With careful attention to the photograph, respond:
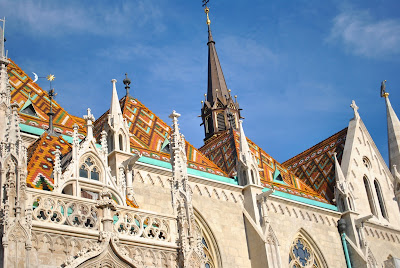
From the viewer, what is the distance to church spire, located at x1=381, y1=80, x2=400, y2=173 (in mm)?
23812

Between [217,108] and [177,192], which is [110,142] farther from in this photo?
[217,108]

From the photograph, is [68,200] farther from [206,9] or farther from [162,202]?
[206,9]

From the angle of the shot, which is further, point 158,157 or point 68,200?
point 158,157

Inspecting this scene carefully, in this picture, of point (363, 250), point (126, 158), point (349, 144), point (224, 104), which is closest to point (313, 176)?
point (349, 144)

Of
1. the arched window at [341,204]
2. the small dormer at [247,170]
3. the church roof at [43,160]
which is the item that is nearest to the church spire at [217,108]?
the arched window at [341,204]

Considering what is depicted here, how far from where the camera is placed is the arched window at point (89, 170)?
11312mm

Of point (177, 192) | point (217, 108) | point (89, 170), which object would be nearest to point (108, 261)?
point (177, 192)

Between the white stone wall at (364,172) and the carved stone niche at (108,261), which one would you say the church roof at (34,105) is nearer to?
the carved stone niche at (108,261)

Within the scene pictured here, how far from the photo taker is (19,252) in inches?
305

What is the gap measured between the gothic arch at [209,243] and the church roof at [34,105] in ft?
11.2

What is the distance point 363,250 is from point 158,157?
23.1ft

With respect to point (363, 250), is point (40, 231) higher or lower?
lower

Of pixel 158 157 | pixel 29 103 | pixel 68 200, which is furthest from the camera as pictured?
pixel 158 157

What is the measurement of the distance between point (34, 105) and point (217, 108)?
12.2m
